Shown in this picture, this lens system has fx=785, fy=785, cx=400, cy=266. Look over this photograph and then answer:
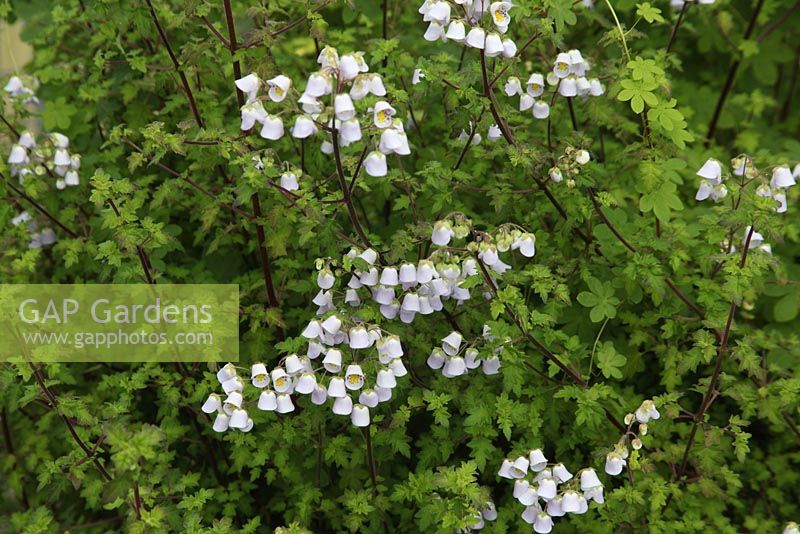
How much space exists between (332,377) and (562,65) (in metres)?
1.58

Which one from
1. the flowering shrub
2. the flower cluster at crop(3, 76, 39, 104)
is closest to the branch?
the flowering shrub

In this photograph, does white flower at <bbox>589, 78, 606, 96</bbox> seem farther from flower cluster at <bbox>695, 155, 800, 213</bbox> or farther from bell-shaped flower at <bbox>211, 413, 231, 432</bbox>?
bell-shaped flower at <bbox>211, 413, 231, 432</bbox>

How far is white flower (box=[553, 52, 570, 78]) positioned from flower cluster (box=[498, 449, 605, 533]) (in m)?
1.54

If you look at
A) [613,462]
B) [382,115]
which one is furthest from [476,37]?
[613,462]

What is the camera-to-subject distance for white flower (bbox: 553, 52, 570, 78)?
3.19 metres

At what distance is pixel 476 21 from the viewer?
285 centimetres

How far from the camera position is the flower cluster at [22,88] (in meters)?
3.88

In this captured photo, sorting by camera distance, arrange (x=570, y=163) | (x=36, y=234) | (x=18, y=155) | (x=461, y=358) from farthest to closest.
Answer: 1. (x=36, y=234)
2. (x=18, y=155)
3. (x=570, y=163)
4. (x=461, y=358)

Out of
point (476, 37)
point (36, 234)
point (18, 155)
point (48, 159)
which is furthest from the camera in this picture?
point (36, 234)

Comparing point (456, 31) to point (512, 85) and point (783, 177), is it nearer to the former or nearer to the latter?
point (512, 85)

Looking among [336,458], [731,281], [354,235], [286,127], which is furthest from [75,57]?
[731,281]

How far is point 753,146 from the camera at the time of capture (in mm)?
4512

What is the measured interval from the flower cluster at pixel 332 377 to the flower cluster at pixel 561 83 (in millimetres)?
1202

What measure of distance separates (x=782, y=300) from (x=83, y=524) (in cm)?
351
